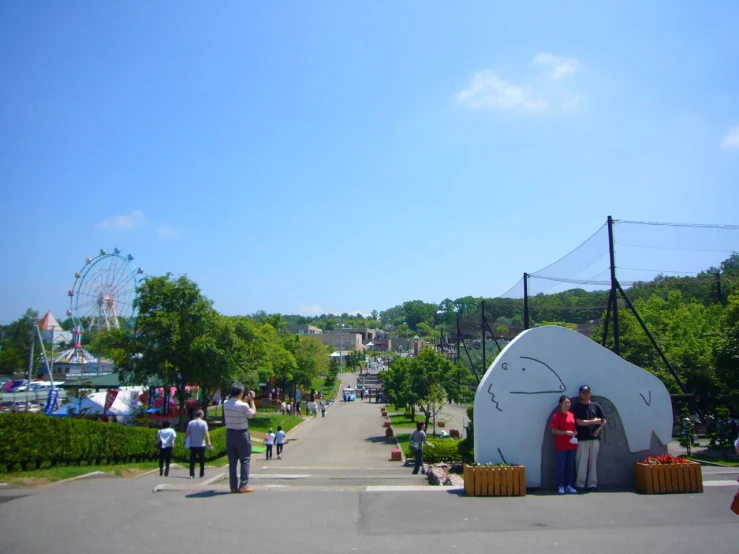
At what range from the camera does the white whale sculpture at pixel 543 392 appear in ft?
32.7

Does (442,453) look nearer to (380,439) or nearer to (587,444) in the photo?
(587,444)

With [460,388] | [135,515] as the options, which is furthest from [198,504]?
[460,388]

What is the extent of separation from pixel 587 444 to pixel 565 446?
0.49 m

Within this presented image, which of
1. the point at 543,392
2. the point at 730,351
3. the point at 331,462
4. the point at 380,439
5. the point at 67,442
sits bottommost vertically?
the point at 380,439

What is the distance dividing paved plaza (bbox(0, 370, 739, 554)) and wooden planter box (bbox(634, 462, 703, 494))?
267mm

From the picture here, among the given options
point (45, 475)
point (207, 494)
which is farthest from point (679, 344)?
point (45, 475)

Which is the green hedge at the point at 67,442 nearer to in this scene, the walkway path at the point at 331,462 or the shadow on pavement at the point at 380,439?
the walkway path at the point at 331,462

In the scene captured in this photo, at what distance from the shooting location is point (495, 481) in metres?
9.15

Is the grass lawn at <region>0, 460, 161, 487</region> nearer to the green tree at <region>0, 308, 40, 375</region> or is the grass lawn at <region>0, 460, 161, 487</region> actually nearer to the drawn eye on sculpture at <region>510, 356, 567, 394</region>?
the drawn eye on sculpture at <region>510, 356, 567, 394</region>

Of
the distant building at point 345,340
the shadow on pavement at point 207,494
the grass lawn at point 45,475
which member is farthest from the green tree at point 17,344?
the shadow on pavement at point 207,494

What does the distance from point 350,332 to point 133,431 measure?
152 m

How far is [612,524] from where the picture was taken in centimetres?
721

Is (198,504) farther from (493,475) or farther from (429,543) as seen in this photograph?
(493,475)

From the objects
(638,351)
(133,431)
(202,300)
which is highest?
(202,300)
